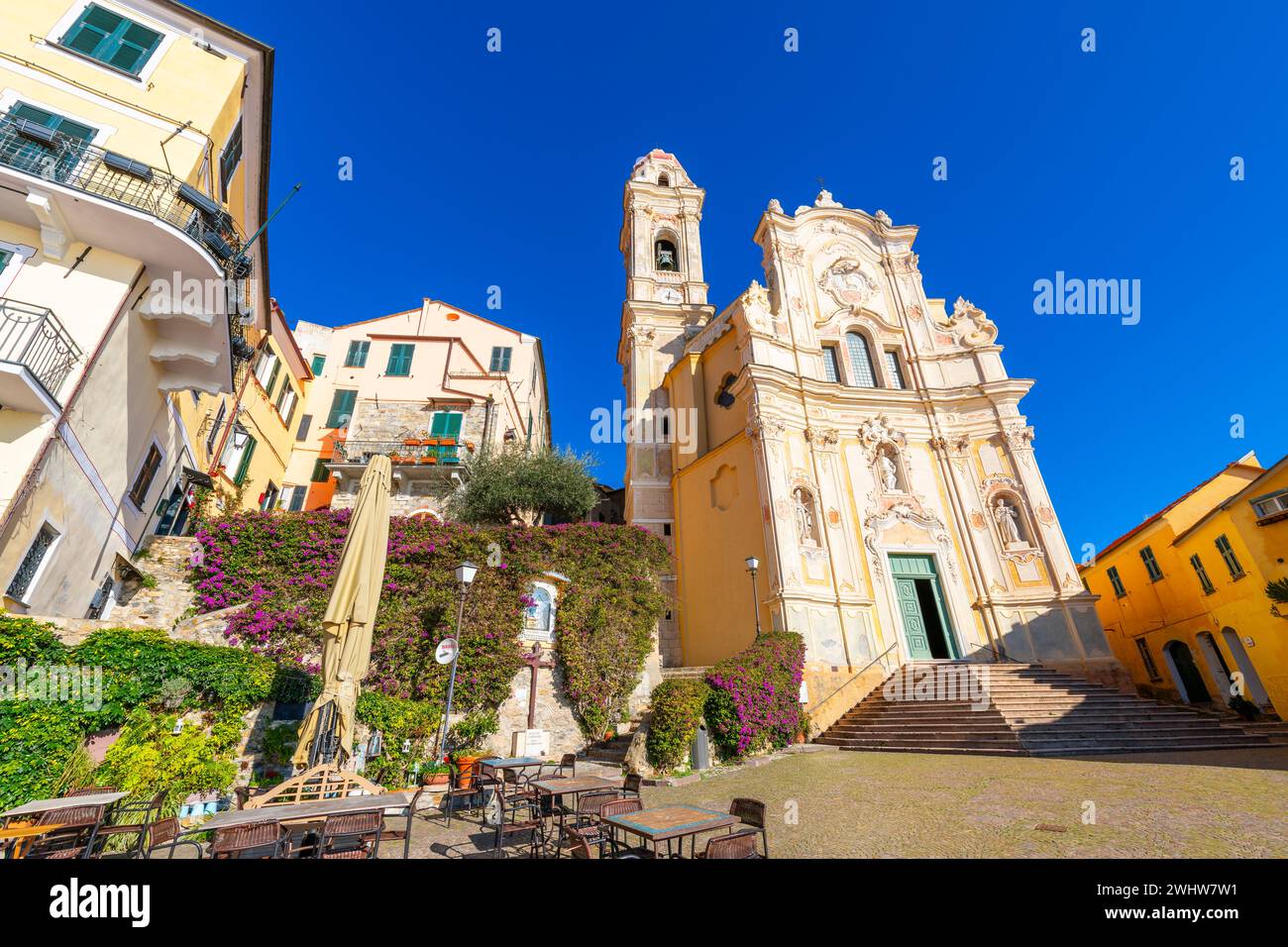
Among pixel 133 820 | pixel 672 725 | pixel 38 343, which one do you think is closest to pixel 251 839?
pixel 133 820

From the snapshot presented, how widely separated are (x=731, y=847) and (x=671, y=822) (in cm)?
60

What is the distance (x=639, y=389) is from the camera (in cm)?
2347

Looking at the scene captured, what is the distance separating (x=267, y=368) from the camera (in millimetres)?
19797

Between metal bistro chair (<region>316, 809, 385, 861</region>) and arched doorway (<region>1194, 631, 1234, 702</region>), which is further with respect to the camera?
arched doorway (<region>1194, 631, 1234, 702</region>)

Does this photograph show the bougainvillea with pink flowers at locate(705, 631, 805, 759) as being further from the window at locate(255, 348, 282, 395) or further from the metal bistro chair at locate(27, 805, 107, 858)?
the window at locate(255, 348, 282, 395)

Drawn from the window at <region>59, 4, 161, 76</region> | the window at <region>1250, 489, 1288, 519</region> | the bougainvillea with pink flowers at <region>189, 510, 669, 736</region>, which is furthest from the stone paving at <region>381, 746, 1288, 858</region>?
the window at <region>59, 4, 161, 76</region>

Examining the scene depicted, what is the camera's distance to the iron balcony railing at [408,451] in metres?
19.8

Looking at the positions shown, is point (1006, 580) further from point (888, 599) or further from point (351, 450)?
point (351, 450)

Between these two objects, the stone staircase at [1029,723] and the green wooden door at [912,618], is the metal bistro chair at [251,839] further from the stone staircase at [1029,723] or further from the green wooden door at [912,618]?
the green wooden door at [912,618]

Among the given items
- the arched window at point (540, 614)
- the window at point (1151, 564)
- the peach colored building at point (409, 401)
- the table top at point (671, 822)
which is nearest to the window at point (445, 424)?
the peach colored building at point (409, 401)

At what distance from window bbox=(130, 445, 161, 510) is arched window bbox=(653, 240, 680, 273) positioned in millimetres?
21991

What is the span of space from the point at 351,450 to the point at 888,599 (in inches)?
766

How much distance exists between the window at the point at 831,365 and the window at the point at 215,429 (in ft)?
67.2

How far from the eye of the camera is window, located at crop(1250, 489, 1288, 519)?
15625 mm
